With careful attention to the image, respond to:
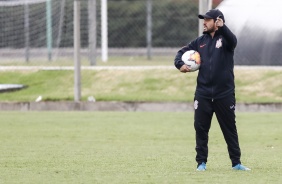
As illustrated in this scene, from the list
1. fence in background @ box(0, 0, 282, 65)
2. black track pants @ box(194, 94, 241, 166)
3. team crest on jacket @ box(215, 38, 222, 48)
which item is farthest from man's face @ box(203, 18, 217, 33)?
fence in background @ box(0, 0, 282, 65)

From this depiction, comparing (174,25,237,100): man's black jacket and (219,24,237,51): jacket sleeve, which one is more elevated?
(219,24,237,51): jacket sleeve

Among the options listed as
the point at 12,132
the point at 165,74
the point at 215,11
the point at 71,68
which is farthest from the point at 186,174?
the point at 71,68

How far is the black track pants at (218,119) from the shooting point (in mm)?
11398

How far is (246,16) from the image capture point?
2605 centimetres

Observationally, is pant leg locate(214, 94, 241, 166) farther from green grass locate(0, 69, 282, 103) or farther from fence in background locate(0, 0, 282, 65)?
fence in background locate(0, 0, 282, 65)

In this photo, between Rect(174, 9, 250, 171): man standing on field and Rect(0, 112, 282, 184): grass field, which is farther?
Rect(174, 9, 250, 171): man standing on field

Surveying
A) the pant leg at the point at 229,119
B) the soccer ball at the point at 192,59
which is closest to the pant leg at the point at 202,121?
the pant leg at the point at 229,119

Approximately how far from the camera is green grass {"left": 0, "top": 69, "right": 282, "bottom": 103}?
78.0 feet

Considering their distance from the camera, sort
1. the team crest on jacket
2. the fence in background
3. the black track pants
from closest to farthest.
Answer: the team crest on jacket, the black track pants, the fence in background

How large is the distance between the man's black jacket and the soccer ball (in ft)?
0.17

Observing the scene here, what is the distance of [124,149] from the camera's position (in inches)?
574

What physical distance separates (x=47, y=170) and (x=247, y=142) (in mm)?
5089

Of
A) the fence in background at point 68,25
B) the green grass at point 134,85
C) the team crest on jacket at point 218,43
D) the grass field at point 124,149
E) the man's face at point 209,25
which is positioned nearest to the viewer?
the grass field at point 124,149

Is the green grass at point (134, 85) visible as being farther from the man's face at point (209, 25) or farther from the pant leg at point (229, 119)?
the man's face at point (209, 25)
